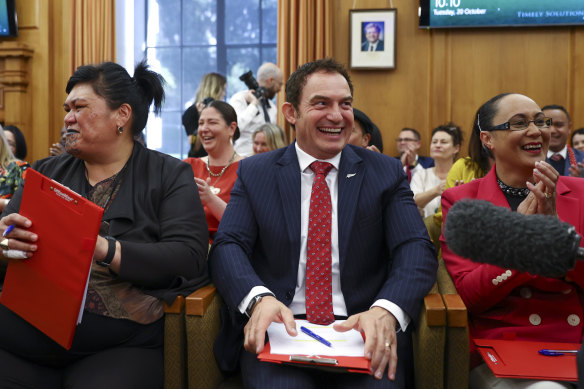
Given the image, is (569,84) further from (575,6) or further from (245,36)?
(245,36)

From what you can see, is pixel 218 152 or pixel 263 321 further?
pixel 218 152

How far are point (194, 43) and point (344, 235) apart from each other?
16.9 feet

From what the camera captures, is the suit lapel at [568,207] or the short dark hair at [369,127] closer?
the suit lapel at [568,207]

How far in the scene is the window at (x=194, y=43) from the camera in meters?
6.45

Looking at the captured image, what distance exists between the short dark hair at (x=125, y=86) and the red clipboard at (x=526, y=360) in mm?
1380

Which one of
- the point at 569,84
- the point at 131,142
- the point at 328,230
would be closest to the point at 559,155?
the point at 569,84

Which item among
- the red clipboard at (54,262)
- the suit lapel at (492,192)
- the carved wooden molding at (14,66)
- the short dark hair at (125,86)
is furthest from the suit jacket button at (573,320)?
the carved wooden molding at (14,66)

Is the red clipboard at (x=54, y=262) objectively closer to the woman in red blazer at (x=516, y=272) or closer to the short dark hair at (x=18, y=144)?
the woman in red blazer at (x=516, y=272)

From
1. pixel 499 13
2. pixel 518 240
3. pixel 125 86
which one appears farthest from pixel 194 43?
pixel 518 240

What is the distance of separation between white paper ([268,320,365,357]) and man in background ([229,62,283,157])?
330cm

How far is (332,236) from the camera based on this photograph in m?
1.97

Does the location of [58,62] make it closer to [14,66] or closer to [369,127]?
[14,66]

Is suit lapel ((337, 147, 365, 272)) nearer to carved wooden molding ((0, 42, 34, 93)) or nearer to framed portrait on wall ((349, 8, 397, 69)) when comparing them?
framed portrait on wall ((349, 8, 397, 69))

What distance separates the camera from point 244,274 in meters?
1.86
